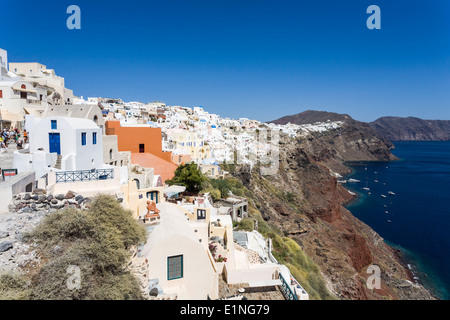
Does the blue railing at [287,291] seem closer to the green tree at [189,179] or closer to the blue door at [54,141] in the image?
the green tree at [189,179]

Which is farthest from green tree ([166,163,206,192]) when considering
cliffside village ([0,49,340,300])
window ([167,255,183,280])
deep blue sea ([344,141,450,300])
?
deep blue sea ([344,141,450,300])

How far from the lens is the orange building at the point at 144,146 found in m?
23.8

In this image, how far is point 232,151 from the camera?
4316 centimetres

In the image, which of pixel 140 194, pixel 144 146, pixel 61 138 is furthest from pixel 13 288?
pixel 144 146

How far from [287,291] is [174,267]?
450 centimetres

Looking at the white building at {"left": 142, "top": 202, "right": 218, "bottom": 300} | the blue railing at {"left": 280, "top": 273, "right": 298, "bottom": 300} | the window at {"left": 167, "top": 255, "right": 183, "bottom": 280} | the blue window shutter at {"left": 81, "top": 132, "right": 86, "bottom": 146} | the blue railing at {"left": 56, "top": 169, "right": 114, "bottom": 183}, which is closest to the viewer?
the white building at {"left": 142, "top": 202, "right": 218, "bottom": 300}

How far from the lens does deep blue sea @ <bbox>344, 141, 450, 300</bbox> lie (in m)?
36.2

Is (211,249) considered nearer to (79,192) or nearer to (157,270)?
(157,270)

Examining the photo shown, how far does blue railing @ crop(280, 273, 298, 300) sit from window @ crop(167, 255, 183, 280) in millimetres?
4146

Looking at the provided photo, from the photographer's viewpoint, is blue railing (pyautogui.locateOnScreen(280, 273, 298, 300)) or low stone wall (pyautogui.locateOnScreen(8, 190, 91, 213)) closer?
low stone wall (pyautogui.locateOnScreen(8, 190, 91, 213))

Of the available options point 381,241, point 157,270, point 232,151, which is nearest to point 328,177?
point 381,241

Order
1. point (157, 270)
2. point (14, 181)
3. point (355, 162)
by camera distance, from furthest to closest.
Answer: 1. point (355, 162)
2. point (14, 181)
3. point (157, 270)

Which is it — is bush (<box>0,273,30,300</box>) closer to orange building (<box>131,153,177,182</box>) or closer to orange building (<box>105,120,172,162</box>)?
orange building (<box>131,153,177,182</box>)
